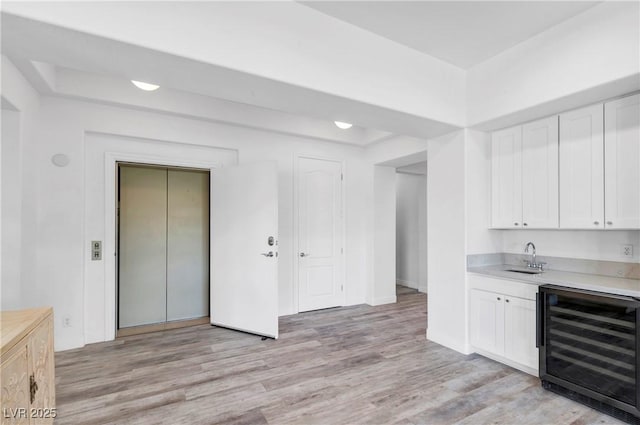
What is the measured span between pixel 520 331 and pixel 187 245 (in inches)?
159

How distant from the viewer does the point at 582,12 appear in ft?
7.59

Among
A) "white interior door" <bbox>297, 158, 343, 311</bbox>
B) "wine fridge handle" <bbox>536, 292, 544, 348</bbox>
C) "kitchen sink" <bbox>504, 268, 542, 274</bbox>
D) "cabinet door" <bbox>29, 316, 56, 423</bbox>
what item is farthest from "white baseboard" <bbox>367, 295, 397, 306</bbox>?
"cabinet door" <bbox>29, 316, 56, 423</bbox>

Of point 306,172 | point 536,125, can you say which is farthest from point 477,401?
point 306,172

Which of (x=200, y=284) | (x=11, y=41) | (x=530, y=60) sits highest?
(x=530, y=60)

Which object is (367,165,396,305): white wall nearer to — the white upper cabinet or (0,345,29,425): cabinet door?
the white upper cabinet

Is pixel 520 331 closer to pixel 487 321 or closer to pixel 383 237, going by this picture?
pixel 487 321

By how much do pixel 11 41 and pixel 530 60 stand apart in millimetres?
3653

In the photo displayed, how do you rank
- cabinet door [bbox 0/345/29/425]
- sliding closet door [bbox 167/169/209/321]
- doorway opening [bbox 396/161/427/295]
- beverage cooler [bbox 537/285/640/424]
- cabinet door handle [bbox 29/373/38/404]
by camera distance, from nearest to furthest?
cabinet door [bbox 0/345/29/425] < cabinet door handle [bbox 29/373/38/404] < beverage cooler [bbox 537/285/640/424] < sliding closet door [bbox 167/169/209/321] < doorway opening [bbox 396/161/427/295]

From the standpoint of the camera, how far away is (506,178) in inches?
124

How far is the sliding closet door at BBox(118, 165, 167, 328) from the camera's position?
402 centimetres

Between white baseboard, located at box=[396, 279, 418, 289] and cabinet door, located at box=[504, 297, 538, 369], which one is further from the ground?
cabinet door, located at box=[504, 297, 538, 369]

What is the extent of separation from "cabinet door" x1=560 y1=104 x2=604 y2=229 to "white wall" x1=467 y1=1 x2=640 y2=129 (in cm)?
15

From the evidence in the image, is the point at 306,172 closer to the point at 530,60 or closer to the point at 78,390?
the point at 530,60

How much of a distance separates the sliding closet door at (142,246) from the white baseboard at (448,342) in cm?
347
